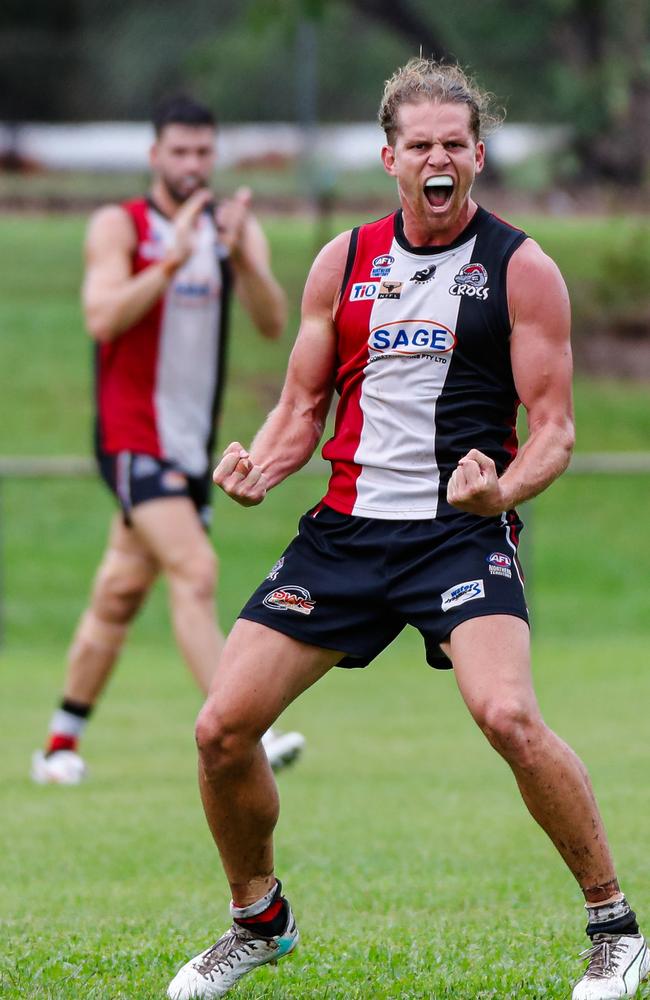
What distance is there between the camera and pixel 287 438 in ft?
17.1

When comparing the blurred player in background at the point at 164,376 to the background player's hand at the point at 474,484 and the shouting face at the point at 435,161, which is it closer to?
the shouting face at the point at 435,161

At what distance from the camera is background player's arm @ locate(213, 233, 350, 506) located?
16.9ft

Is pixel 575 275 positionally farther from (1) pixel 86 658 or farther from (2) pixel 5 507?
(1) pixel 86 658

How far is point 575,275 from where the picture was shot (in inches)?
1019

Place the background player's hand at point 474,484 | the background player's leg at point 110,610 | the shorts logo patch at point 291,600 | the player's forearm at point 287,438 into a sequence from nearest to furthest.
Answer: the background player's hand at point 474,484 → the shorts logo patch at point 291,600 → the player's forearm at point 287,438 → the background player's leg at point 110,610

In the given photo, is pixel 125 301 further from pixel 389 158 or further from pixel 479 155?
pixel 479 155

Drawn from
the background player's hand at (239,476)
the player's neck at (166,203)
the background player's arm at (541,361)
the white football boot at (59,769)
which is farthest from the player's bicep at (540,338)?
the white football boot at (59,769)

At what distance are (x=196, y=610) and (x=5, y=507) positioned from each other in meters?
11.0

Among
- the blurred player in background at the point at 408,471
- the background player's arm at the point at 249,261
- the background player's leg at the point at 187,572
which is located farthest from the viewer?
the background player's arm at the point at 249,261

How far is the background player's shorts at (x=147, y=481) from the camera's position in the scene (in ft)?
28.0

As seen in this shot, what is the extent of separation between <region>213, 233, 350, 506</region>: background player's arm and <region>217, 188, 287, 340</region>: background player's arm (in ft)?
10.9

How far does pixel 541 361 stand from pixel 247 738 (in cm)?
136

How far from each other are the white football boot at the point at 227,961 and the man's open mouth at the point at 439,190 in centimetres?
213

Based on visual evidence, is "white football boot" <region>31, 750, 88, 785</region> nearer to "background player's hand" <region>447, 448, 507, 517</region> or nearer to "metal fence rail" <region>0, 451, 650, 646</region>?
"metal fence rail" <region>0, 451, 650, 646</region>
